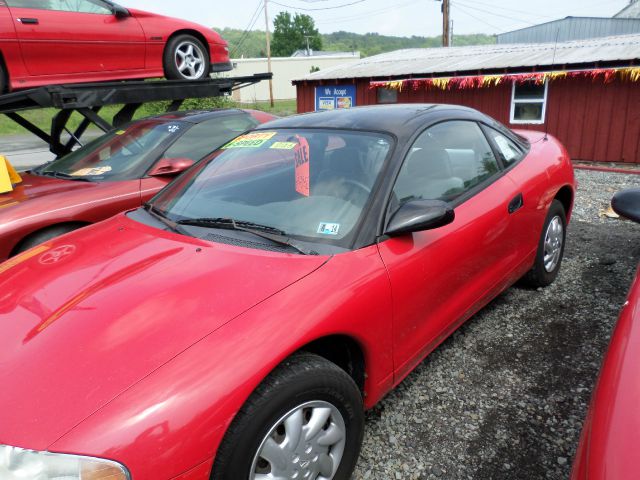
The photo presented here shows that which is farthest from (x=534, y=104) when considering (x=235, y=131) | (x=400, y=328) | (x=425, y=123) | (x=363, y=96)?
(x=400, y=328)

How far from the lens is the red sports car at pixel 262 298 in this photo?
141 centimetres

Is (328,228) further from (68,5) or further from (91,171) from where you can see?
(68,5)

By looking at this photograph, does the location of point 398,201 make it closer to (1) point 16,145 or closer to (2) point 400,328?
(2) point 400,328

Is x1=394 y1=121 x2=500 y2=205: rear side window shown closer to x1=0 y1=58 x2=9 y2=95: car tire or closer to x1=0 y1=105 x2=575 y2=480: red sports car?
x1=0 y1=105 x2=575 y2=480: red sports car

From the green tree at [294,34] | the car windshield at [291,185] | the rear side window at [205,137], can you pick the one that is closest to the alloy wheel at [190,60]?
the rear side window at [205,137]

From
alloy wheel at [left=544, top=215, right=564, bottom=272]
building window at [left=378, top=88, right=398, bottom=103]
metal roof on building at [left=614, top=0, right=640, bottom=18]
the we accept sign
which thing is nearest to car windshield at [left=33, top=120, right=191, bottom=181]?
alloy wheel at [left=544, top=215, right=564, bottom=272]

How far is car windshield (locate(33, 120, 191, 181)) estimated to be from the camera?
4492 millimetres

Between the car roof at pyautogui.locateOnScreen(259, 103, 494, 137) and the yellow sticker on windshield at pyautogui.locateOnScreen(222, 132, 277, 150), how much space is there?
101mm

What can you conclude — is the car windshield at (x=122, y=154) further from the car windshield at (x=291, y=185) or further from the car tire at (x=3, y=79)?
the car windshield at (x=291, y=185)

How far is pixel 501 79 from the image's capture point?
1273 cm

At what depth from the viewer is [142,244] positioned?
2.26m

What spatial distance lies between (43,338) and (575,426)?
2.33m

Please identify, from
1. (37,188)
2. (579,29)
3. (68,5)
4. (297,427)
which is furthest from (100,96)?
(579,29)

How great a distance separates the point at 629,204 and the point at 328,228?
1.56 metres
